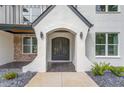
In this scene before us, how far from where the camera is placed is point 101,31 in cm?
1433

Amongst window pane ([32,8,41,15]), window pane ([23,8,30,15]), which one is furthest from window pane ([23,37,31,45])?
window pane ([32,8,41,15])

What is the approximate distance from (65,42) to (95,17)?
15.9 ft

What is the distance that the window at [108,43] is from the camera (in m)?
14.5

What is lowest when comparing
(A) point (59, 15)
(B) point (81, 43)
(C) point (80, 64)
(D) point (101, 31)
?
(C) point (80, 64)

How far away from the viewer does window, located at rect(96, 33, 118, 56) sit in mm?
14516

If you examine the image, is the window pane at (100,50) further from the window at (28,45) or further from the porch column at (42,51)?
the window at (28,45)

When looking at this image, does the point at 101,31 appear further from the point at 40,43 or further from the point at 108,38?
the point at 40,43

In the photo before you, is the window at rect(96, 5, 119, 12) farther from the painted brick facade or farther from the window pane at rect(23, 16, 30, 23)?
the painted brick facade

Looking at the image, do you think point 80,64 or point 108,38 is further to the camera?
point 108,38

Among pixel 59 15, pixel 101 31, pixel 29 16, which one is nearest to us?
pixel 59 15

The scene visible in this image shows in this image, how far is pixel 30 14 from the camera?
17922mm

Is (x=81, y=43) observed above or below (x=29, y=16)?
below

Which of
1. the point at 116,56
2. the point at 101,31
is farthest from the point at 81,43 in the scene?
the point at 116,56

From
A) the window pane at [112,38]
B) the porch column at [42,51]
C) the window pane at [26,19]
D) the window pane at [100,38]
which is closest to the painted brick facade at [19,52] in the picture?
the window pane at [26,19]
